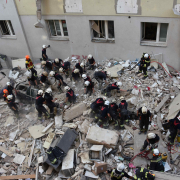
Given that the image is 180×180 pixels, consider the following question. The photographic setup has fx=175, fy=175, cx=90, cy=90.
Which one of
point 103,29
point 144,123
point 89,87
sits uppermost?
point 103,29

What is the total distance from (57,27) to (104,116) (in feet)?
24.9

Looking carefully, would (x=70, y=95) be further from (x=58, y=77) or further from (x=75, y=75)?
(x=75, y=75)

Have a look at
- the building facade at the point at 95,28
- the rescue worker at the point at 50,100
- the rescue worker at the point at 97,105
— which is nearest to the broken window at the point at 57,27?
the building facade at the point at 95,28

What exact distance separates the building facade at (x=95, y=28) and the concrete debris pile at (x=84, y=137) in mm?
1516

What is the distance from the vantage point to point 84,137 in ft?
24.8

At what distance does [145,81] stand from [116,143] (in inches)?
160

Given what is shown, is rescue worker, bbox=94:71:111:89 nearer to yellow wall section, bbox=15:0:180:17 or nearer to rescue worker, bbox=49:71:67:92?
rescue worker, bbox=49:71:67:92

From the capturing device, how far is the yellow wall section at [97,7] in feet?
27.8

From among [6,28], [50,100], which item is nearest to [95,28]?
[50,100]

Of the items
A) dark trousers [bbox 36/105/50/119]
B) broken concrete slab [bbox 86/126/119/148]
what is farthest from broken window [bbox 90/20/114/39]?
broken concrete slab [bbox 86/126/119/148]

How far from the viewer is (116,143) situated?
22.4ft

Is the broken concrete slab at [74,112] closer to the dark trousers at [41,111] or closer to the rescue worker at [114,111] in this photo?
the dark trousers at [41,111]

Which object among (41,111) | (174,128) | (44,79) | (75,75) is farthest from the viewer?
(44,79)

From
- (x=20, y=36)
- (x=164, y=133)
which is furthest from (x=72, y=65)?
(x=164, y=133)
